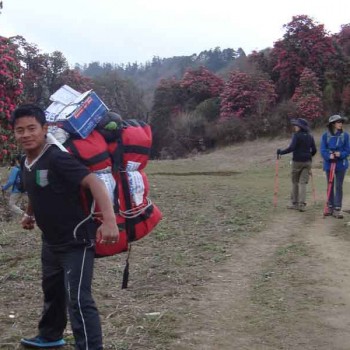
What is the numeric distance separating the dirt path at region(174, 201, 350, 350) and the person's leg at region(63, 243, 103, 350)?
837mm

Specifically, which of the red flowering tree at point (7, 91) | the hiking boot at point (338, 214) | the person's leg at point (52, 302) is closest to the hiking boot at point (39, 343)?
the person's leg at point (52, 302)

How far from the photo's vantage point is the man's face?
324cm

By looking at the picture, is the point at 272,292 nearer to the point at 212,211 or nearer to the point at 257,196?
the point at 212,211

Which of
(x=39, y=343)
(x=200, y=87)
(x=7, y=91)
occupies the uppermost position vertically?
(x=200, y=87)

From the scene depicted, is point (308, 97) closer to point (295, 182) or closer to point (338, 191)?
point (295, 182)

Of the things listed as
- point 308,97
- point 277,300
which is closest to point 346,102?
point 308,97

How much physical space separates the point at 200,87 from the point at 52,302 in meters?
33.3

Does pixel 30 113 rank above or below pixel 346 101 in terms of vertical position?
below

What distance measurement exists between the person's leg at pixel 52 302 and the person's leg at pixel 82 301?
12.9 inches

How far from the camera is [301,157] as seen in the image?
10.2m

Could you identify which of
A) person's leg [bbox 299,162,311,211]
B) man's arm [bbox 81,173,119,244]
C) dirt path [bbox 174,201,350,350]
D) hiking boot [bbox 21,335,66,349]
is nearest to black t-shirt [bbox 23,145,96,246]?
man's arm [bbox 81,173,119,244]

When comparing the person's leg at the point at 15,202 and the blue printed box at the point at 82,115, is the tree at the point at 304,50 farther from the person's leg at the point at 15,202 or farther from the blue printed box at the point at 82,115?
the blue printed box at the point at 82,115

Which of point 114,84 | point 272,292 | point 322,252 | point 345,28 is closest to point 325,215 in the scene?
point 322,252

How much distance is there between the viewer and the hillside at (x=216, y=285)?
13.2 ft
